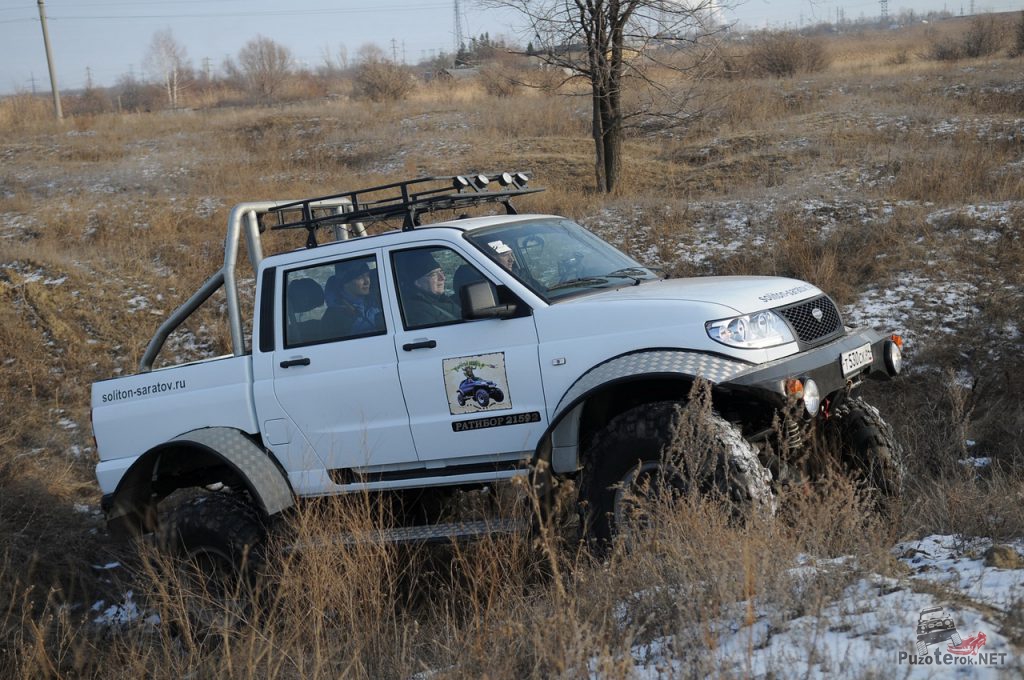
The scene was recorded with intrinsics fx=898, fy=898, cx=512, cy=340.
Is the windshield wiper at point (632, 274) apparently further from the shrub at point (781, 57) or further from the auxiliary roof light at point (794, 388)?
the shrub at point (781, 57)

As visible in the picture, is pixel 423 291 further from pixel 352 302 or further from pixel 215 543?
pixel 215 543

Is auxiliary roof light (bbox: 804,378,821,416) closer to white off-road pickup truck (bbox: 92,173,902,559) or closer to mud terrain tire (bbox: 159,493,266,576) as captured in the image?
white off-road pickup truck (bbox: 92,173,902,559)

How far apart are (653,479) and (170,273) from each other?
35.4 ft

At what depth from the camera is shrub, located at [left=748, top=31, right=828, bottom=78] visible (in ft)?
94.4

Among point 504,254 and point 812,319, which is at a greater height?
point 504,254

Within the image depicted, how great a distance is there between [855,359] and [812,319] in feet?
1.02

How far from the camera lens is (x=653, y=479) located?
14.8 feet

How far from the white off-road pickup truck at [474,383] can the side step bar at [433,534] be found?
0.11 ft

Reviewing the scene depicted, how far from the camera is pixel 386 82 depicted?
113 feet

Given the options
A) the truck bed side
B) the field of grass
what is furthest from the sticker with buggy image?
the truck bed side

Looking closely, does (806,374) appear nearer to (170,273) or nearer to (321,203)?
(321,203)

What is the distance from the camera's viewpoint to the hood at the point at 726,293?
4.69 meters

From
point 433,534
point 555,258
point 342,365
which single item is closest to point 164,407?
point 342,365

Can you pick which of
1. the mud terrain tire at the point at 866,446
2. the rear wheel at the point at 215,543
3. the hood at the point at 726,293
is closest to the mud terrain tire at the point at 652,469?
the hood at the point at 726,293
